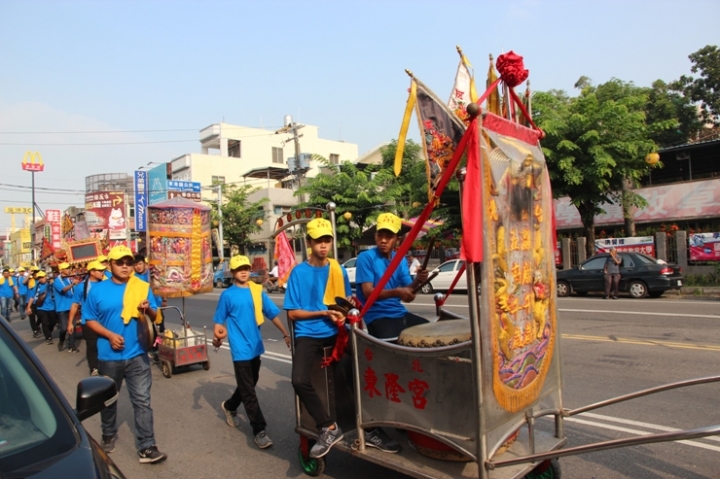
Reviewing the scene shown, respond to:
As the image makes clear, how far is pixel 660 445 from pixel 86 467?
177 inches

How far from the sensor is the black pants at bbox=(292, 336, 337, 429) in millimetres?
4199

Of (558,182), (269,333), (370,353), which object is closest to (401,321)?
(370,353)

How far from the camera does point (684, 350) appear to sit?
830cm

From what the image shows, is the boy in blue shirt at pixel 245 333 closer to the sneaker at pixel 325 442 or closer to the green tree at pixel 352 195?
the sneaker at pixel 325 442

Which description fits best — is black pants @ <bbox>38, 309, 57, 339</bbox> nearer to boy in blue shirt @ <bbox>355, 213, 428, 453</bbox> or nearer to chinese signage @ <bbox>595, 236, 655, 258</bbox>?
boy in blue shirt @ <bbox>355, 213, 428, 453</bbox>

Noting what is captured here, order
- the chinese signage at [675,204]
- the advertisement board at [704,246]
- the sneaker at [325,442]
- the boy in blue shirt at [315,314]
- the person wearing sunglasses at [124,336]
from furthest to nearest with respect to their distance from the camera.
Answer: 1. the chinese signage at [675,204]
2. the advertisement board at [704,246]
3. the person wearing sunglasses at [124,336]
4. the boy in blue shirt at [315,314]
5. the sneaker at [325,442]

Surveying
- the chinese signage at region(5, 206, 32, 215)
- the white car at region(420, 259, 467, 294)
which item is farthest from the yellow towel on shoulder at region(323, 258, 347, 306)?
the chinese signage at region(5, 206, 32, 215)

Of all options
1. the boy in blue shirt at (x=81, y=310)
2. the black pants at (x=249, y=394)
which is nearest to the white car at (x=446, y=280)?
the boy in blue shirt at (x=81, y=310)

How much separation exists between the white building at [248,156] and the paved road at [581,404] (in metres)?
32.8

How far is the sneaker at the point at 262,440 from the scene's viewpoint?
5164 millimetres

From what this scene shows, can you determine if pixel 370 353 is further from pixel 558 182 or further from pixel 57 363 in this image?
pixel 558 182

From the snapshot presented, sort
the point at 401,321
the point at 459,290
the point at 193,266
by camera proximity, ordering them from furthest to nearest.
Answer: the point at 459,290 < the point at 193,266 < the point at 401,321

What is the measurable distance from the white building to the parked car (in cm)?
3873

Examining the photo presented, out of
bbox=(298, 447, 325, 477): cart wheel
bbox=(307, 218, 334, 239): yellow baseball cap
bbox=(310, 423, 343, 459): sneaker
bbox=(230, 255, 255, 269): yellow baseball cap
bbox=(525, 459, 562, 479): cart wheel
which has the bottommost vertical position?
bbox=(298, 447, 325, 477): cart wheel
